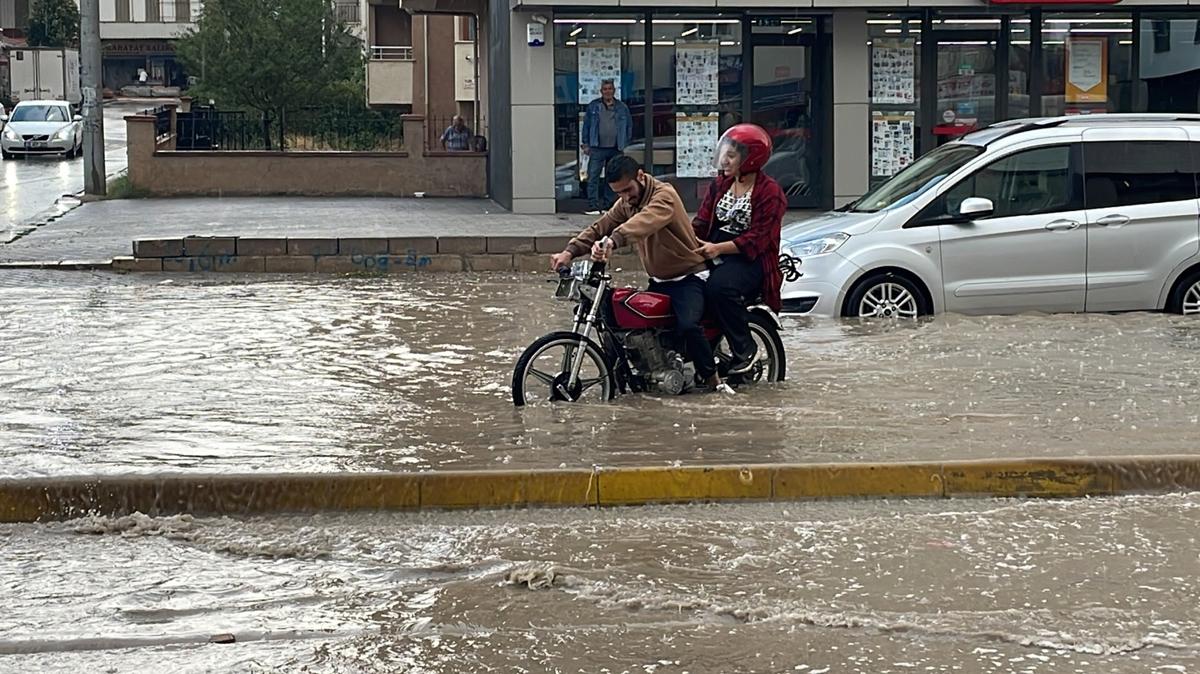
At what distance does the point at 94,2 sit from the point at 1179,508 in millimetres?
24899

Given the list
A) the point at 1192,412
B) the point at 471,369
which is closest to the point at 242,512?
the point at 471,369

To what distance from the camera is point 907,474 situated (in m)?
7.54

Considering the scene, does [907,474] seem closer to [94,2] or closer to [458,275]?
[458,275]

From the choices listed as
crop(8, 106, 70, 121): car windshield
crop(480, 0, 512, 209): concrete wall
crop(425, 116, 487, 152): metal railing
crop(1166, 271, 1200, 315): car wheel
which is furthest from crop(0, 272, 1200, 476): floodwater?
crop(8, 106, 70, 121): car windshield

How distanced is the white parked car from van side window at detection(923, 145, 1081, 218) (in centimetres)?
3438

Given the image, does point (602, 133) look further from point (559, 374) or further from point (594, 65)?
point (559, 374)

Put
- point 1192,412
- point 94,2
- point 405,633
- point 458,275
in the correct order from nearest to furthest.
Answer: point 405,633 → point 1192,412 → point 458,275 → point 94,2

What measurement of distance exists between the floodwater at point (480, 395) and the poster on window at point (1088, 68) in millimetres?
12076

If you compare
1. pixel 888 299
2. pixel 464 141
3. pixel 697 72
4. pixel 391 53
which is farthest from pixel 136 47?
pixel 888 299

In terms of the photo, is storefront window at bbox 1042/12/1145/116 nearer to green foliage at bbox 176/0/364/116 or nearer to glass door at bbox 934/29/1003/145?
glass door at bbox 934/29/1003/145

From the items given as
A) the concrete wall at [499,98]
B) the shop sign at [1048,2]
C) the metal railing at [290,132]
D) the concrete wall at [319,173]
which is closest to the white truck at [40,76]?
the metal railing at [290,132]

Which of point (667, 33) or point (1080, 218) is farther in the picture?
point (667, 33)

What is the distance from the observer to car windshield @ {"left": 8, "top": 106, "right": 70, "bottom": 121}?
44.7 m

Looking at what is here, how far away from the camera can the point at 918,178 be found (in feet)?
43.5
